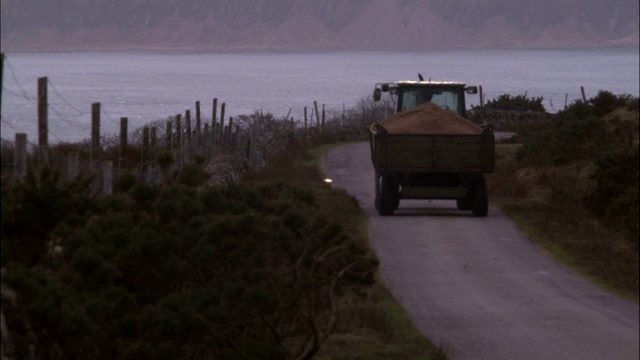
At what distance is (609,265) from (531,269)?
3.69ft

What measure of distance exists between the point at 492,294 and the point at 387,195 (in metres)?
7.73

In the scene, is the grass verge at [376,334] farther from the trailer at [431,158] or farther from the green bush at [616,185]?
the green bush at [616,185]

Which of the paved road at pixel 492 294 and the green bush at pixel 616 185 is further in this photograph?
the green bush at pixel 616 185

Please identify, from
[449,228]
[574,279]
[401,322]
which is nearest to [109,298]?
[401,322]

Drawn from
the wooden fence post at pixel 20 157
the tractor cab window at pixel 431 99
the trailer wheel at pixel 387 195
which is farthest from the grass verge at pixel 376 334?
the tractor cab window at pixel 431 99

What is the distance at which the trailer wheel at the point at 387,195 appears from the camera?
22.8 m

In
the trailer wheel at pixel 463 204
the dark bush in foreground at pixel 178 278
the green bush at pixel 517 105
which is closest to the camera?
the dark bush in foreground at pixel 178 278

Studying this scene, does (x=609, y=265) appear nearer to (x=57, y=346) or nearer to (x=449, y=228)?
(x=449, y=228)

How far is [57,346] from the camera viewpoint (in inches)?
338

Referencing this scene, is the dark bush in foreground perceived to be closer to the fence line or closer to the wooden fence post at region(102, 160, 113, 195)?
the fence line

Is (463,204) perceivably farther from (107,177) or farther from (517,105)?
(517,105)

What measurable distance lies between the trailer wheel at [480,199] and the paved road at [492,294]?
8.4 inches

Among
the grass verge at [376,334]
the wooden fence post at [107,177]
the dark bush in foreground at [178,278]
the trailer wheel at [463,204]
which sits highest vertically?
the wooden fence post at [107,177]

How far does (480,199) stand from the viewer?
75.4ft
